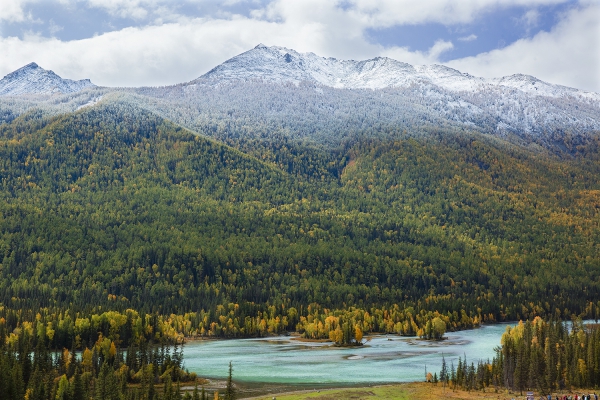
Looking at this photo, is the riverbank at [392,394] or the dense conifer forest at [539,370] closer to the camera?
the riverbank at [392,394]

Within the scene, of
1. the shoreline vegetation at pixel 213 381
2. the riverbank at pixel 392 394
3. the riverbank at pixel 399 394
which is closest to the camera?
the shoreline vegetation at pixel 213 381

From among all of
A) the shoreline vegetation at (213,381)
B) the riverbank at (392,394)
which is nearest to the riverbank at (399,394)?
the riverbank at (392,394)

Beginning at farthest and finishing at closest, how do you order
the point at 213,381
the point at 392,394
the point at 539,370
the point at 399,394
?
the point at 213,381 < the point at 539,370 < the point at 392,394 < the point at 399,394

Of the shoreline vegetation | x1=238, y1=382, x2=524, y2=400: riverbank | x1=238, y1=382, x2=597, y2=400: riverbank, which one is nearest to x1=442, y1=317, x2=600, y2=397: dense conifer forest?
the shoreline vegetation

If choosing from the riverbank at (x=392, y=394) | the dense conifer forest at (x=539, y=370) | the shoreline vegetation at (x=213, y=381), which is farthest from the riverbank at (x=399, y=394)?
the dense conifer forest at (x=539, y=370)

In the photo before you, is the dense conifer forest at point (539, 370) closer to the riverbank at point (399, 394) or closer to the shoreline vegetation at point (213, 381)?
the shoreline vegetation at point (213, 381)

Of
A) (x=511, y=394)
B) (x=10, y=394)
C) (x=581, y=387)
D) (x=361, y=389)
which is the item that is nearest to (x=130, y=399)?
(x=10, y=394)

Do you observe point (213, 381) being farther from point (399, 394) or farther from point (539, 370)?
point (539, 370)

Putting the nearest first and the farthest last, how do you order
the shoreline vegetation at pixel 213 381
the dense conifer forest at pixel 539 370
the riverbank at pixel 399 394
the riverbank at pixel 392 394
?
the shoreline vegetation at pixel 213 381
the riverbank at pixel 399 394
the riverbank at pixel 392 394
the dense conifer forest at pixel 539 370

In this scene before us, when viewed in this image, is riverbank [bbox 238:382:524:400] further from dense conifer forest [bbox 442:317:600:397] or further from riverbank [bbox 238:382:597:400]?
dense conifer forest [bbox 442:317:600:397]

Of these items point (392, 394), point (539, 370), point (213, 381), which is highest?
point (539, 370)

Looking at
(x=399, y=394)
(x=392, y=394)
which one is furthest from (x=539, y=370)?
(x=392, y=394)

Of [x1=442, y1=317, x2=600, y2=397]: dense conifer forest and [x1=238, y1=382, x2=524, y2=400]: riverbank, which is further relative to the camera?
[x1=442, y1=317, x2=600, y2=397]: dense conifer forest

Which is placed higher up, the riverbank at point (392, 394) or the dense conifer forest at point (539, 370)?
the dense conifer forest at point (539, 370)
